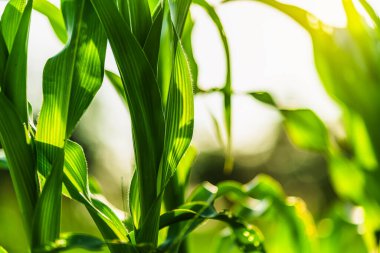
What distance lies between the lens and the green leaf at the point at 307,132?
41.2 inches

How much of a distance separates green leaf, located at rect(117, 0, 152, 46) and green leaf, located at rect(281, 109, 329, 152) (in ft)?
1.50

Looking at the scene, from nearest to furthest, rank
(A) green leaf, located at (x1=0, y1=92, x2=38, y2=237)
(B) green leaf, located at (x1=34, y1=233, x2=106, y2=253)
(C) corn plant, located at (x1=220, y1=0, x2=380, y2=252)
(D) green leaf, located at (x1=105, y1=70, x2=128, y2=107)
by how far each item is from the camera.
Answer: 1. (B) green leaf, located at (x1=34, y1=233, x2=106, y2=253)
2. (A) green leaf, located at (x1=0, y1=92, x2=38, y2=237)
3. (D) green leaf, located at (x1=105, y1=70, x2=128, y2=107)
4. (C) corn plant, located at (x1=220, y1=0, x2=380, y2=252)

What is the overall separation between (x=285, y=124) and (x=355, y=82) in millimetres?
171

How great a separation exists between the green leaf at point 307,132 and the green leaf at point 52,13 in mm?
448

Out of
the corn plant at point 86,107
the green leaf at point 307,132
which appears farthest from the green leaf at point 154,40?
the green leaf at point 307,132

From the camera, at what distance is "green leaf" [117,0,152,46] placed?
635mm

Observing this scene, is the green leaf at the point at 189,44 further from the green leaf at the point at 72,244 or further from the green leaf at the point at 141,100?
the green leaf at the point at 72,244

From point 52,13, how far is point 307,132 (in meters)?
0.56

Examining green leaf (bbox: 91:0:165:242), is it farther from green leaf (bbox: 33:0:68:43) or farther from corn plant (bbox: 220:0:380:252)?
corn plant (bbox: 220:0:380:252)

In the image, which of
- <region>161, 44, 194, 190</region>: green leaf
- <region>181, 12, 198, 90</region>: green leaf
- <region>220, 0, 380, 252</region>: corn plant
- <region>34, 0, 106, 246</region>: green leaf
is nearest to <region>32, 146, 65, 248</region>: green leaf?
<region>34, 0, 106, 246</region>: green leaf

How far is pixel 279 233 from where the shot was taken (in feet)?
3.73

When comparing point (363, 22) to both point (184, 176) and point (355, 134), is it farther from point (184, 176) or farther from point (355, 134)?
point (184, 176)

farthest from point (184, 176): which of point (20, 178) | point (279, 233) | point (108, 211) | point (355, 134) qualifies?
point (355, 134)

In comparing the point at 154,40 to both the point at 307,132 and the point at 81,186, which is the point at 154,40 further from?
the point at 307,132
